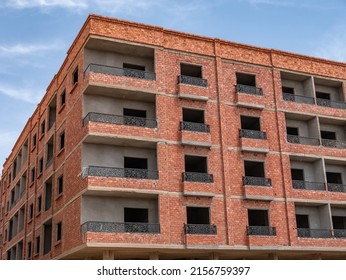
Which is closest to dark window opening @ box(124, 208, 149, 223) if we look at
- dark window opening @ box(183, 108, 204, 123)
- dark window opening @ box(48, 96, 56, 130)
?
dark window opening @ box(183, 108, 204, 123)

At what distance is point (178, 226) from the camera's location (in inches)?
1136

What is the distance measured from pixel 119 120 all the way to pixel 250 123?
32.6 feet

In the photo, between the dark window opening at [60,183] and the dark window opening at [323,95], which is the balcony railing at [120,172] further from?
the dark window opening at [323,95]

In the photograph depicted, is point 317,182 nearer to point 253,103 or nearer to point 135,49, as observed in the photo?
point 253,103

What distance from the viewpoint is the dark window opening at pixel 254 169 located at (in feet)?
108

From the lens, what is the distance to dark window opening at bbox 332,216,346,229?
117 feet

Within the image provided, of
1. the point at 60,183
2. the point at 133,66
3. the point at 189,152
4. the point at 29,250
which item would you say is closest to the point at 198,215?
the point at 189,152

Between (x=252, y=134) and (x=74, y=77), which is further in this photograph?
(x=74, y=77)

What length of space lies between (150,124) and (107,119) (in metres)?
2.67

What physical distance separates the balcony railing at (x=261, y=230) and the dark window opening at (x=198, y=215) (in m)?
2.67

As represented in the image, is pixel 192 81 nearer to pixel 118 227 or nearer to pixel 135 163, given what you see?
pixel 135 163

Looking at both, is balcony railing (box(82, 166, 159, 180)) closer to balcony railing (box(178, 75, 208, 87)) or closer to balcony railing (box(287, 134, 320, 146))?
balcony railing (box(178, 75, 208, 87))

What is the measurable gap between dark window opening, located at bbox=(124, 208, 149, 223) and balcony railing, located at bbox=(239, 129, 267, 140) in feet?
27.1

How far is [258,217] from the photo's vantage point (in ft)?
107
